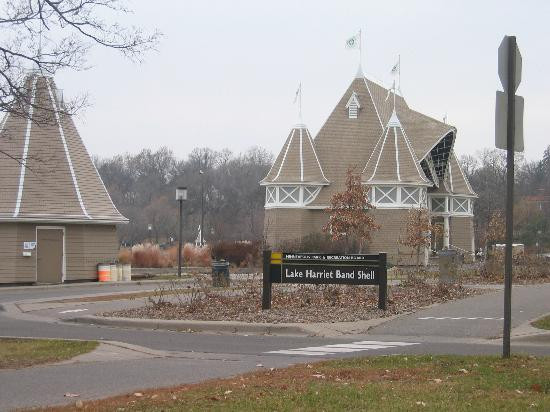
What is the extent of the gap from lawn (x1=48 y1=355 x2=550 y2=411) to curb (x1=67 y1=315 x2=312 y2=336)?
242 inches

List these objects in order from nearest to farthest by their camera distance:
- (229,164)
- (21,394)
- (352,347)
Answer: (21,394) → (352,347) → (229,164)

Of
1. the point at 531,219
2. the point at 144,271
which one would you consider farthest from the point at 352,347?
the point at 531,219

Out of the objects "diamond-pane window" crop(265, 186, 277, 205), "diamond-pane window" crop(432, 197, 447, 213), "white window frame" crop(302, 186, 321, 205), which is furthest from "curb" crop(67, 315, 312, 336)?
"diamond-pane window" crop(432, 197, 447, 213)

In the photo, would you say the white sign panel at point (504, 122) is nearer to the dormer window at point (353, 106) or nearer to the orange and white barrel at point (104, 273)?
the orange and white barrel at point (104, 273)

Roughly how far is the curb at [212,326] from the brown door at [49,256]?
16.3 meters

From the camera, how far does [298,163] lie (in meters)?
61.0

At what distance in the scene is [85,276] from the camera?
35.4 metres

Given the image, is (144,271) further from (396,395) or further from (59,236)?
(396,395)

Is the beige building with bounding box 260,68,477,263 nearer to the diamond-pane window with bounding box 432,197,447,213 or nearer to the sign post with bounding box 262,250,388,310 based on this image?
the diamond-pane window with bounding box 432,197,447,213

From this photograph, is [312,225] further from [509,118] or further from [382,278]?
[509,118]

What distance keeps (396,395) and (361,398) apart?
392 millimetres

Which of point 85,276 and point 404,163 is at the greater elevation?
point 404,163

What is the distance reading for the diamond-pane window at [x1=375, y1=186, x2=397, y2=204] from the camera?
187 ft

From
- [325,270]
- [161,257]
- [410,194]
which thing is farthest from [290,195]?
[325,270]
